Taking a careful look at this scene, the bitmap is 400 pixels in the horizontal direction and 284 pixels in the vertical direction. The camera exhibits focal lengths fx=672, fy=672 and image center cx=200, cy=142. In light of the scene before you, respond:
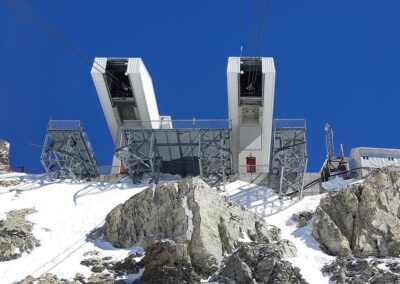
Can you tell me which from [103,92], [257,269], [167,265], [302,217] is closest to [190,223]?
[167,265]

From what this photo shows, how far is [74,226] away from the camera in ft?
139

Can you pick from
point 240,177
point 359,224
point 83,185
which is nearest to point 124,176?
point 83,185

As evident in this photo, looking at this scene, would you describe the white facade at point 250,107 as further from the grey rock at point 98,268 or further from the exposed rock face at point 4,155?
the grey rock at point 98,268

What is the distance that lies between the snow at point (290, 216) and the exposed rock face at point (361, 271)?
65cm

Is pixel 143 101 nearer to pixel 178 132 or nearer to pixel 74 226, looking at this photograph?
pixel 178 132

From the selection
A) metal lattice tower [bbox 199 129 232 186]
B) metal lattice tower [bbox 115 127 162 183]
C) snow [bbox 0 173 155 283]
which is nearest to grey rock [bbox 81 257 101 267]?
snow [bbox 0 173 155 283]

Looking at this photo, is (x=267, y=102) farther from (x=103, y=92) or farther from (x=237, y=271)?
(x=237, y=271)

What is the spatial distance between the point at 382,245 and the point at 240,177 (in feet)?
49.2

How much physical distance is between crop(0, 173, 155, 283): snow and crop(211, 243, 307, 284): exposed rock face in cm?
501

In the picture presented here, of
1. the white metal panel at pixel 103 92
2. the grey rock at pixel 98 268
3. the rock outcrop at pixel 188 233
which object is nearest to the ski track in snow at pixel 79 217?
the grey rock at pixel 98 268

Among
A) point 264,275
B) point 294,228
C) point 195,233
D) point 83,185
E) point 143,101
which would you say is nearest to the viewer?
point 264,275

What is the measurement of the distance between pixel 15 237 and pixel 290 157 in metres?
21.9

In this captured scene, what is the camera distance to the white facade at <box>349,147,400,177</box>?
56156 mm

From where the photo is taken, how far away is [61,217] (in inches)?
1716
